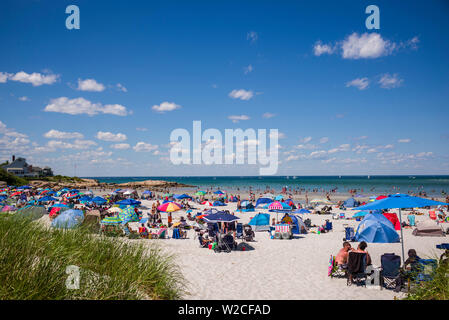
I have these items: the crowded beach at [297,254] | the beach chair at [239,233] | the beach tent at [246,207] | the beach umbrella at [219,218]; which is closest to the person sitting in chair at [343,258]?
the crowded beach at [297,254]

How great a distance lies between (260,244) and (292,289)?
6227 mm

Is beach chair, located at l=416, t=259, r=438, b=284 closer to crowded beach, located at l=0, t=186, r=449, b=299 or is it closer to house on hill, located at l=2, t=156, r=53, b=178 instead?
crowded beach, located at l=0, t=186, r=449, b=299

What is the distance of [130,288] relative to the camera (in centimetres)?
461

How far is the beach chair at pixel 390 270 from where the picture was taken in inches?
309

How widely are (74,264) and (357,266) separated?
292 inches

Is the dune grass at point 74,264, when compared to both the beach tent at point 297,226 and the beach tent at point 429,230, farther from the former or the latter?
the beach tent at point 429,230

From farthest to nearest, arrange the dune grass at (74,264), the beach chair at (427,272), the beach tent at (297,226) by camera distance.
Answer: the beach tent at (297,226), the beach chair at (427,272), the dune grass at (74,264)

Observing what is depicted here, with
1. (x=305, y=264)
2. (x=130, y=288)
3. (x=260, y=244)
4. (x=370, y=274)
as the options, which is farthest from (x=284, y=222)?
→ (x=130, y=288)

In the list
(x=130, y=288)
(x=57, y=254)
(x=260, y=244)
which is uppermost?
(x=57, y=254)

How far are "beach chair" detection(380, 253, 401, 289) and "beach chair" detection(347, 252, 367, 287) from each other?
0.52 meters

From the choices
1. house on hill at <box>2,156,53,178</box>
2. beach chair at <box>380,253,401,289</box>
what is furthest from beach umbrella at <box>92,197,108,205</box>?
house on hill at <box>2,156,53,178</box>

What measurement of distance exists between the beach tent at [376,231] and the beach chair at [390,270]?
4146mm
